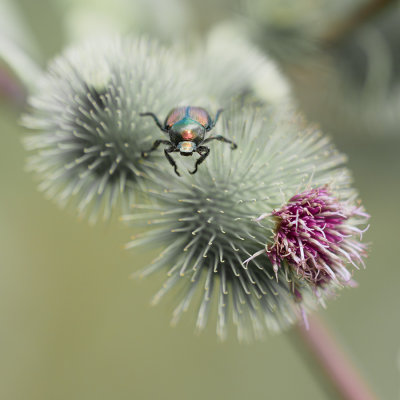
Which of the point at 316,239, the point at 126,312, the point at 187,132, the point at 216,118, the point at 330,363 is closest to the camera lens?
the point at 316,239

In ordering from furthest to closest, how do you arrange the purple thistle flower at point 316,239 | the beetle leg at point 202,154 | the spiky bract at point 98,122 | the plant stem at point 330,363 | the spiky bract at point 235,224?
1. the plant stem at point 330,363
2. the spiky bract at point 98,122
3. the beetle leg at point 202,154
4. the spiky bract at point 235,224
5. the purple thistle flower at point 316,239

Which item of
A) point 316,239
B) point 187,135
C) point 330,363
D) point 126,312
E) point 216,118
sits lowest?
point 330,363

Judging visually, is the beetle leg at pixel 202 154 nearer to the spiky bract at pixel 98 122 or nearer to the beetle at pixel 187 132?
the beetle at pixel 187 132

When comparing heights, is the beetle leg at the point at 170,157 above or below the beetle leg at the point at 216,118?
below

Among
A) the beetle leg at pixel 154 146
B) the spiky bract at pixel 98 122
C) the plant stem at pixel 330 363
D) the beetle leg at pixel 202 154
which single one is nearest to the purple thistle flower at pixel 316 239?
the beetle leg at pixel 202 154

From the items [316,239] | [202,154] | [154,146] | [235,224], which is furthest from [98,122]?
[316,239]

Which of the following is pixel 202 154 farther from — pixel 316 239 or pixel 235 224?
pixel 316 239
